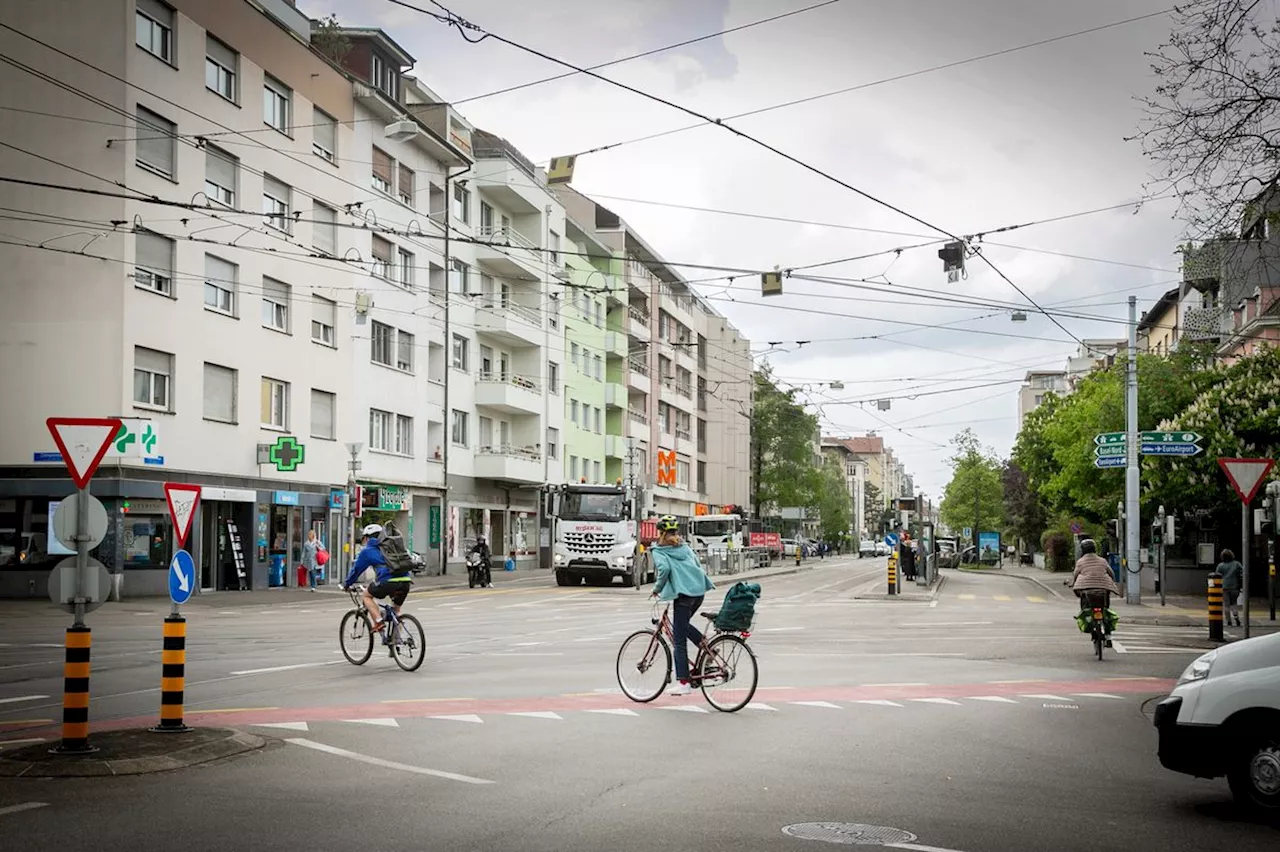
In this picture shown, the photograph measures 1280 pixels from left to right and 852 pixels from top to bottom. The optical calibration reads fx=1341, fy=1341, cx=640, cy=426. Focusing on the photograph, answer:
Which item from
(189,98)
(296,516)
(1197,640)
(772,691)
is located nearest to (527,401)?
(296,516)

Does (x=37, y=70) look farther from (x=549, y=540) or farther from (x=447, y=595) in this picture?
(x=549, y=540)

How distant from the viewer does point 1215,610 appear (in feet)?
76.3

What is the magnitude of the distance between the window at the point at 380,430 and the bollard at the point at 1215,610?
28.0 metres

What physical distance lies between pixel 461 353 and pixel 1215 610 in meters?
33.7

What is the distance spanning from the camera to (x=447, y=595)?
122 feet

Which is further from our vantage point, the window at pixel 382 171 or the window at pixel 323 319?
the window at pixel 382 171

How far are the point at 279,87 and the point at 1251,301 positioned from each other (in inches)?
1412

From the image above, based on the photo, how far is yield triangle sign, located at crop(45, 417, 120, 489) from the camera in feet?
33.2

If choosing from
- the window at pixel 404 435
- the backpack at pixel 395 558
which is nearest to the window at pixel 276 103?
the window at pixel 404 435

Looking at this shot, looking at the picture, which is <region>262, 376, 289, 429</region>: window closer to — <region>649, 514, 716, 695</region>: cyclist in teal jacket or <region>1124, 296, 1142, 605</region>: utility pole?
<region>1124, 296, 1142, 605</region>: utility pole

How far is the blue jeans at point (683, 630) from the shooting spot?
13.2 m

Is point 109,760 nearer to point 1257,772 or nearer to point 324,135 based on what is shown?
point 1257,772

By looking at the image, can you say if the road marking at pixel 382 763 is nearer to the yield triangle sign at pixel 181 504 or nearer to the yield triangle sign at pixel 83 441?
the yield triangle sign at pixel 181 504

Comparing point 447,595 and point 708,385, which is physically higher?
point 708,385
